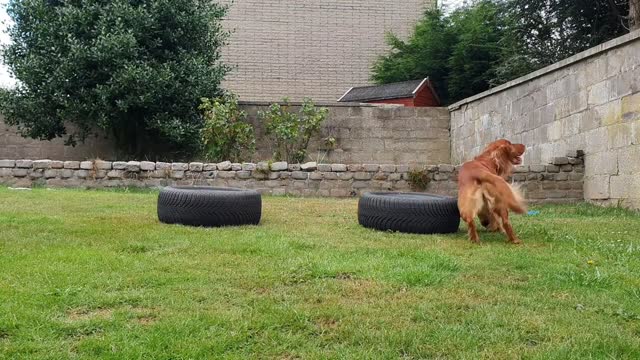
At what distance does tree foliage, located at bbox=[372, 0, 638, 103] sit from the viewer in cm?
1445

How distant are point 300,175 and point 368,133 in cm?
319

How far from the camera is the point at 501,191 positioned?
484 cm

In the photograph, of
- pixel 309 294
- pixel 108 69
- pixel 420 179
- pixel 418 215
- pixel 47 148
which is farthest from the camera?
pixel 47 148

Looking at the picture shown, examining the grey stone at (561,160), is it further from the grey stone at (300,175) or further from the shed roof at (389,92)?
the shed roof at (389,92)

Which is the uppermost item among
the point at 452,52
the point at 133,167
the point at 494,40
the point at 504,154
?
the point at 494,40

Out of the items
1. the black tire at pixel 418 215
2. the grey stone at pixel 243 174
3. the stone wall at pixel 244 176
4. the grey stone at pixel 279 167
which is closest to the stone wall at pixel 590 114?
the stone wall at pixel 244 176

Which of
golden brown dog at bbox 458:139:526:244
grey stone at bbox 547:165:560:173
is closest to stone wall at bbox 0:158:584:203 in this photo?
grey stone at bbox 547:165:560:173

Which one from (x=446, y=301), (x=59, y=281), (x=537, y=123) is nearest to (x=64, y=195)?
(x=59, y=281)

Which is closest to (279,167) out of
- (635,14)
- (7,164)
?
(7,164)

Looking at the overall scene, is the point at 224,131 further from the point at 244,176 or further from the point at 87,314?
the point at 87,314

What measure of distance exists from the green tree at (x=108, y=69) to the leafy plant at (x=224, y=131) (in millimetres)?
562

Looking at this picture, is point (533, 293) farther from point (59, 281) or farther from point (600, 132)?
point (600, 132)

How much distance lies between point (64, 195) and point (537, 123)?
7898 mm

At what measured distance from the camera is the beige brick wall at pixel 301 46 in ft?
60.5
